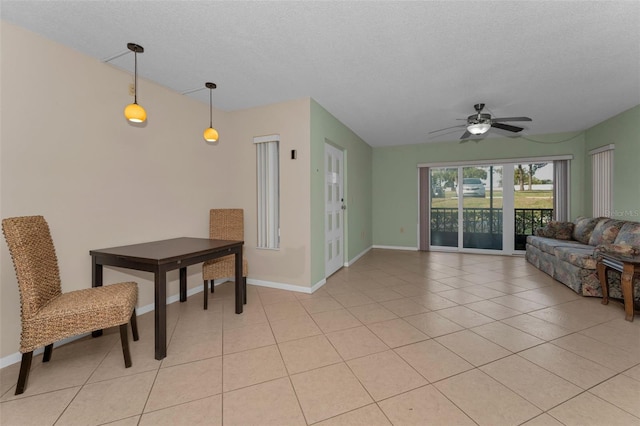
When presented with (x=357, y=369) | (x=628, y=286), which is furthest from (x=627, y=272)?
(x=357, y=369)

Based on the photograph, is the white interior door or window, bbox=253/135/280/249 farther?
the white interior door

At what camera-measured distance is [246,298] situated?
3256 millimetres

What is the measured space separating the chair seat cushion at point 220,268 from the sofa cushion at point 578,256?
4.14 m

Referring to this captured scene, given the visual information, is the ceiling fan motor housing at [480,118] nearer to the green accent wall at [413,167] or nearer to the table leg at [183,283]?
the green accent wall at [413,167]

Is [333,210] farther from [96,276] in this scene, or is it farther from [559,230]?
[559,230]

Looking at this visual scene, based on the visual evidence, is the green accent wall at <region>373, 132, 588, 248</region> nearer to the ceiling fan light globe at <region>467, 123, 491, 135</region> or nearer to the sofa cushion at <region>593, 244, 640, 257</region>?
the ceiling fan light globe at <region>467, 123, 491, 135</region>

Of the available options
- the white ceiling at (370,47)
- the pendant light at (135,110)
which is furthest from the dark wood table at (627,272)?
the pendant light at (135,110)

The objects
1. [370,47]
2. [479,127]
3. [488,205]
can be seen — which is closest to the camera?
[370,47]

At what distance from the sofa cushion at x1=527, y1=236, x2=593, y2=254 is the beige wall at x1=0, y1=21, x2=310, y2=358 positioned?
3.80 m

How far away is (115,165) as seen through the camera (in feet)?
8.77

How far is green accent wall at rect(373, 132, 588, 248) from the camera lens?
17.6 feet

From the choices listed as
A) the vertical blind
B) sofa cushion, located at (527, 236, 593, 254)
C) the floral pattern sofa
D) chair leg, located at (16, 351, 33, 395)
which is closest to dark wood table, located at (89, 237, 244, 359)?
chair leg, located at (16, 351, 33, 395)

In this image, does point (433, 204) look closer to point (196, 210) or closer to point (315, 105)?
point (315, 105)

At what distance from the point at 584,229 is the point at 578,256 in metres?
1.45
